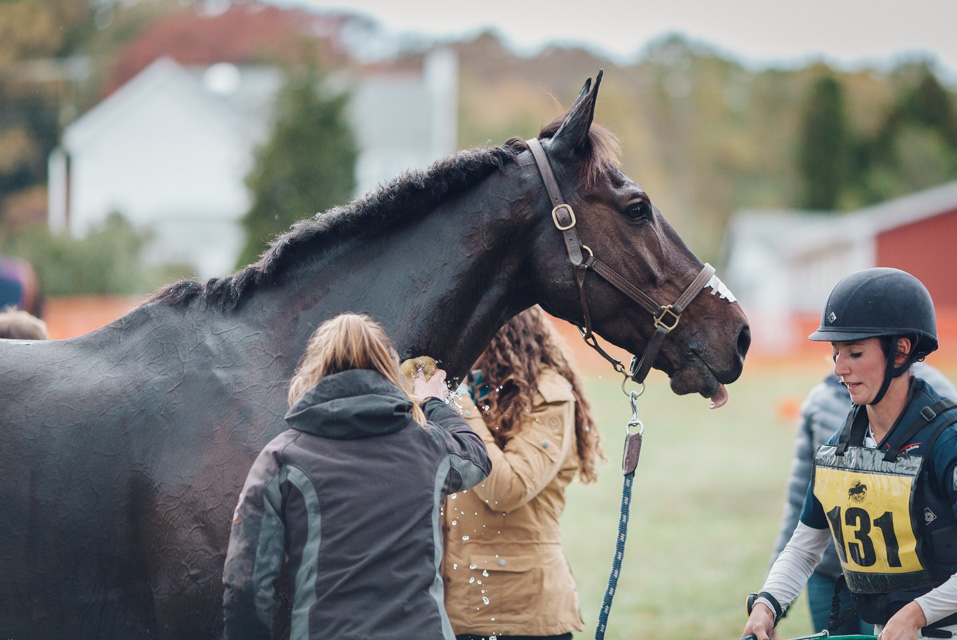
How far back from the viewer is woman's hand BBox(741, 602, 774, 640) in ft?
9.45

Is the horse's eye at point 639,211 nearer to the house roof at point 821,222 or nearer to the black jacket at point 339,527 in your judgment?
the black jacket at point 339,527

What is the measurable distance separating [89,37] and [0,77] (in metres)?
6.48

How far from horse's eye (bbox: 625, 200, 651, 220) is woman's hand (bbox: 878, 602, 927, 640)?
1490 mm

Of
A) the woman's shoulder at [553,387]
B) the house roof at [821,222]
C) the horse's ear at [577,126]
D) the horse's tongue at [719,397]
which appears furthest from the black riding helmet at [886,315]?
the house roof at [821,222]

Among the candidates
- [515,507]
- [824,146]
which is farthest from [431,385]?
[824,146]

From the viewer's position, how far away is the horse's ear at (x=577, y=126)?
304 cm

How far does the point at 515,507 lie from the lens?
3.54 m

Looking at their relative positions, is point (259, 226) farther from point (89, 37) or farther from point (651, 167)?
point (651, 167)

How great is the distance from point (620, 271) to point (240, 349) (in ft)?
4.36

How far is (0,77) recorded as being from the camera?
41.0m

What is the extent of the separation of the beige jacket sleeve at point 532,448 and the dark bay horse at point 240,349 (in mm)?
552

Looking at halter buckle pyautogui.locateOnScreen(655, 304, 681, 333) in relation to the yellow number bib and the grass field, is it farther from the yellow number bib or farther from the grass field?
the grass field

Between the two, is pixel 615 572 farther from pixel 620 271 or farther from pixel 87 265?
pixel 87 265

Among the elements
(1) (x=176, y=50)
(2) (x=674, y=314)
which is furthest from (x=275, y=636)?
(1) (x=176, y=50)
